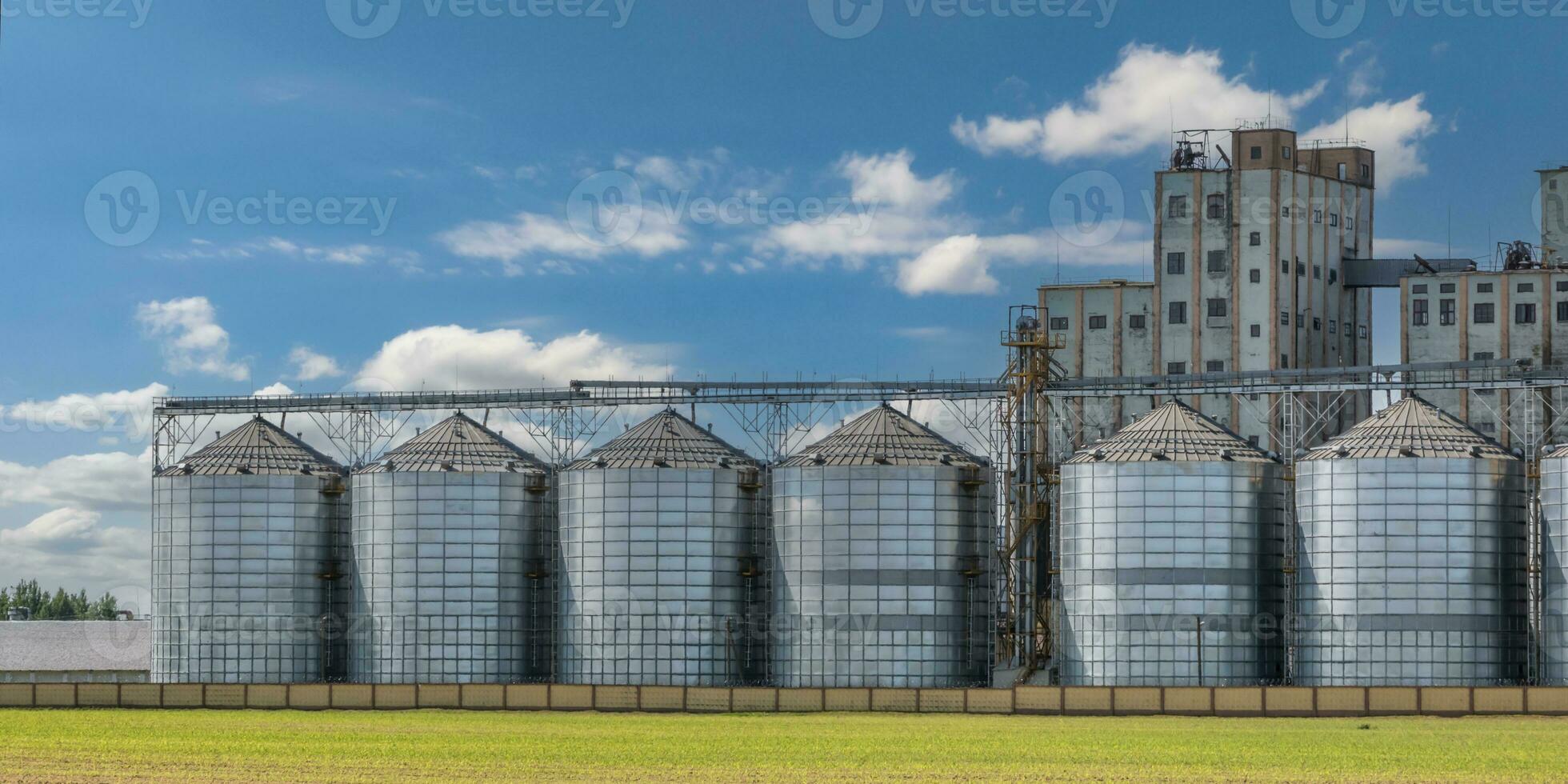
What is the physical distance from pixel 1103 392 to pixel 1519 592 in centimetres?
2146

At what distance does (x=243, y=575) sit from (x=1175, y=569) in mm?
46940

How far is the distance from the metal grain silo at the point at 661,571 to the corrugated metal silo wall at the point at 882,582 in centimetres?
248

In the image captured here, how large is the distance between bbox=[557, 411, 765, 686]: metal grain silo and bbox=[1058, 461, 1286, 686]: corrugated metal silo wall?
16.4 m

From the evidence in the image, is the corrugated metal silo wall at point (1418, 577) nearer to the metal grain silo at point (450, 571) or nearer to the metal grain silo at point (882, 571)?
the metal grain silo at point (882, 571)

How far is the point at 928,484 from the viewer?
90000mm

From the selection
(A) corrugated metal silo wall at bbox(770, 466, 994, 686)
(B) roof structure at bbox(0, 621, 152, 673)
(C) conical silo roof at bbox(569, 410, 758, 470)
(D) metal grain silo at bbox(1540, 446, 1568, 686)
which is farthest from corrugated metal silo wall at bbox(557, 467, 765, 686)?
(B) roof structure at bbox(0, 621, 152, 673)

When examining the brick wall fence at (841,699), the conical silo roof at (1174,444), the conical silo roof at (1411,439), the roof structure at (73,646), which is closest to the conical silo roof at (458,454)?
the brick wall fence at (841,699)

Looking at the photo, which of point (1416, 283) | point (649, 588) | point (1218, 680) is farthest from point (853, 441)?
point (1416, 283)

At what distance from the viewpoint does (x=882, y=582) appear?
88.9m

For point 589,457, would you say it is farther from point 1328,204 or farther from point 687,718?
point 1328,204

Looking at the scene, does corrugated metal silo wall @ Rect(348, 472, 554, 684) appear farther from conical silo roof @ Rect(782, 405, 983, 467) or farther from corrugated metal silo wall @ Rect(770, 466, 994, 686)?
conical silo roof @ Rect(782, 405, 983, 467)

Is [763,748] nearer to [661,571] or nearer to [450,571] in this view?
[661,571]

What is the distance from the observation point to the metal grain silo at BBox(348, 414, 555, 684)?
93.6 m

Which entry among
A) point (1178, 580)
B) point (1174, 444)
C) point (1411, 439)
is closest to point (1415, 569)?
point (1411, 439)
